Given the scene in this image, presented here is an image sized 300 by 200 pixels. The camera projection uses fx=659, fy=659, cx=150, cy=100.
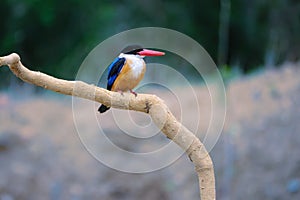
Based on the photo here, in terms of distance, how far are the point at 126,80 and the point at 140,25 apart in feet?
31.8

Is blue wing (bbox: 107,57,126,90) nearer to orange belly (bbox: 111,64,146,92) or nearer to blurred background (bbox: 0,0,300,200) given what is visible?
orange belly (bbox: 111,64,146,92)

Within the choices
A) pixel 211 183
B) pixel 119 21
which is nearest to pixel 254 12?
pixel 119 21

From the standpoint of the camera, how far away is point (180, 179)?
20.9 feet

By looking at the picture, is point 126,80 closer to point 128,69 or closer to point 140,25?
point 128,69

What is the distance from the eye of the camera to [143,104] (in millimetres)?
1736

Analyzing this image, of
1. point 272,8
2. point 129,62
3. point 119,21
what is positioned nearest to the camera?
point 129,62

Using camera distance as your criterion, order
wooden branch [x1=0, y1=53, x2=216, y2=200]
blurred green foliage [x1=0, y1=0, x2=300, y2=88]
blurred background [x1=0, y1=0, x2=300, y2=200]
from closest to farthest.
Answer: wooden branch [x1=0, y1=53, x2=216, y2=200] < blurred background [x1=0, y1=0, x2=300, y2=200] < blurred green foliage [x1=0, y1=0, x2=300, y2=88]

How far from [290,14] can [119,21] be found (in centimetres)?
Answer: 316

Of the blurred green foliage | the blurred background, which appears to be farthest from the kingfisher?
the blurred green foliage

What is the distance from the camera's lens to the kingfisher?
1688mm

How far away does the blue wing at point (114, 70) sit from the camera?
Result: 68.9 inches

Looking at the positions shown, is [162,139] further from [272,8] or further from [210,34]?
[272,8]

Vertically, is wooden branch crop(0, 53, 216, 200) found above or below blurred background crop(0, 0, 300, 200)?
below

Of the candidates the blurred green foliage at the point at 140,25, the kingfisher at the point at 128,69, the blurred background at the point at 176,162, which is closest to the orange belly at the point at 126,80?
the kingfisher at the point at 128,69
